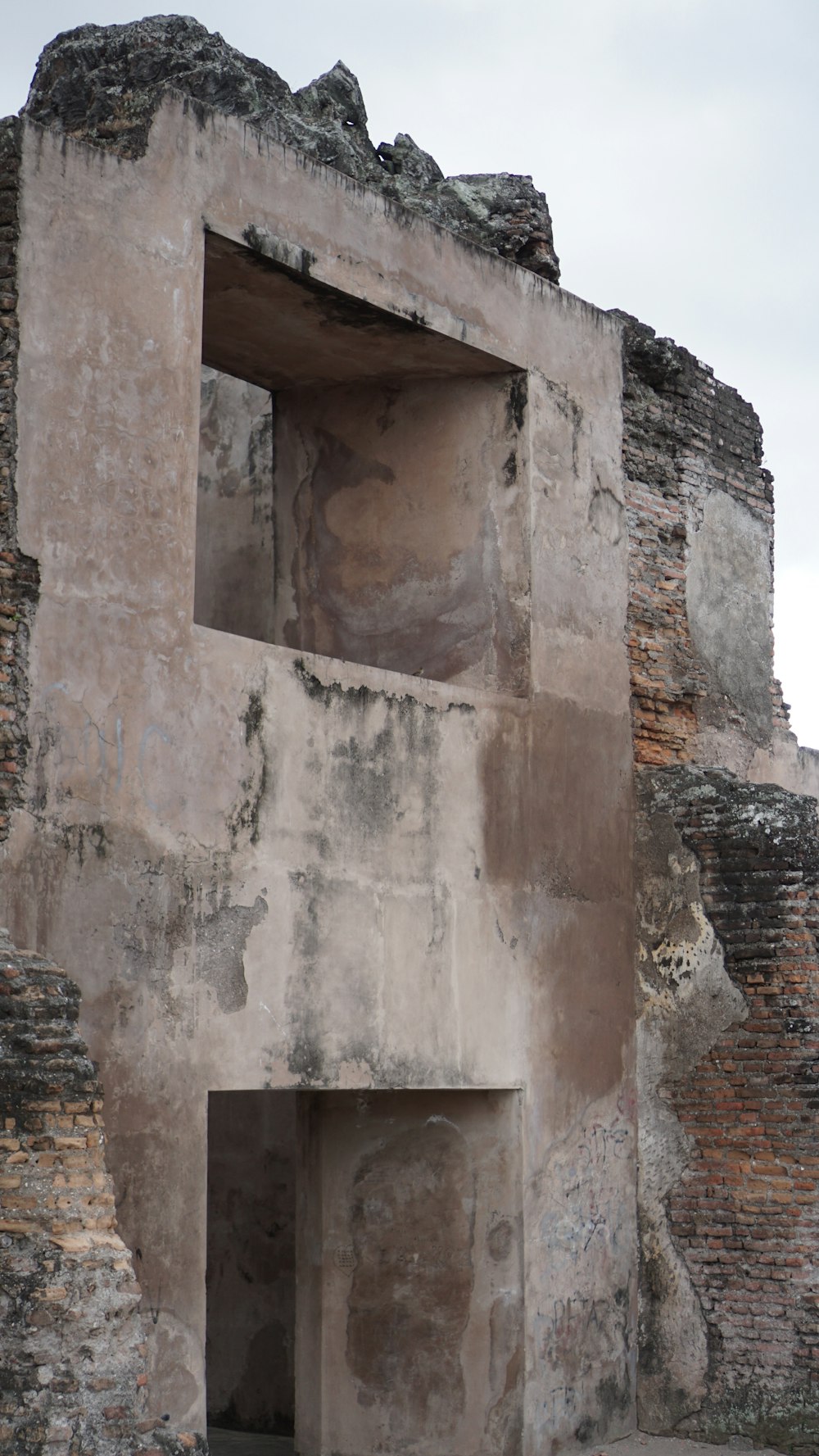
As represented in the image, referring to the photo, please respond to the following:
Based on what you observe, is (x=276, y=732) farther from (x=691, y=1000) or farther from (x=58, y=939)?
(x=691, y=1000)

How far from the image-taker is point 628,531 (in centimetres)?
936

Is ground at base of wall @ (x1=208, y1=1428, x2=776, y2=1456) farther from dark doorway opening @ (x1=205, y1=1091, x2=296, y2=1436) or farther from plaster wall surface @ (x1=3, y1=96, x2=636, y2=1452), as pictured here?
dark doorway opening @ (x1=205, y1=1091, x2=296, y2=1436)

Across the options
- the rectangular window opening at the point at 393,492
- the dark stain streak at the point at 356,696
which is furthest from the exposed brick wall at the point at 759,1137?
the dark stain streak at the point at 356,696

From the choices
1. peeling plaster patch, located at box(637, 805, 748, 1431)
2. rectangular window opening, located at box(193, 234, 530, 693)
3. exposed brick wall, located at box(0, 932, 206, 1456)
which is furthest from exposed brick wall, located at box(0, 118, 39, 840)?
peeling plaster patch, located at box(637, 805, 748, 1431)

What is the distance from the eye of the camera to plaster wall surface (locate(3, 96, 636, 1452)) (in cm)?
639

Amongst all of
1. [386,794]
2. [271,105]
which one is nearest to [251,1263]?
[386,794]

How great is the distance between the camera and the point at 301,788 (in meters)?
7.25

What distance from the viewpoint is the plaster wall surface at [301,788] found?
6.39 metres

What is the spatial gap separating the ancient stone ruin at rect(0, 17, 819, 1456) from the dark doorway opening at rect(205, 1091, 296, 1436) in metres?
0.03

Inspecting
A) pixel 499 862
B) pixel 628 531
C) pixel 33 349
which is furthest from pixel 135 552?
pixel 628 531

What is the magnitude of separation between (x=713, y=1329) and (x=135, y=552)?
454 cm

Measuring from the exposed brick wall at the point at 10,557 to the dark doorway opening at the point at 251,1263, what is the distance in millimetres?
4001

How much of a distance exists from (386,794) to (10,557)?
212 centimetres

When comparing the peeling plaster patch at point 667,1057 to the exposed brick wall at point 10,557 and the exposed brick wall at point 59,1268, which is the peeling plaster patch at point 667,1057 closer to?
the exposed brick wall at point 10,557
